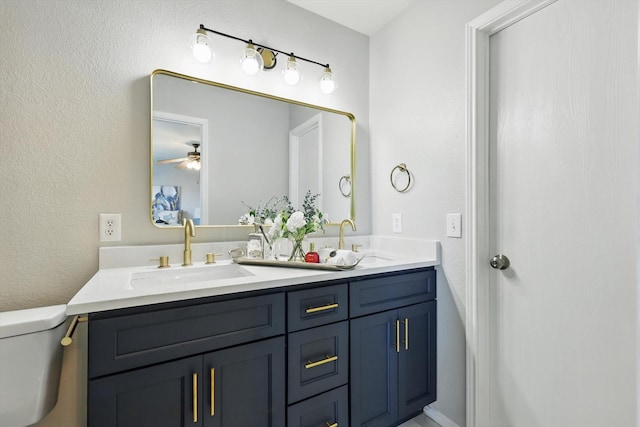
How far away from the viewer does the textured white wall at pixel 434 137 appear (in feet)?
5.13

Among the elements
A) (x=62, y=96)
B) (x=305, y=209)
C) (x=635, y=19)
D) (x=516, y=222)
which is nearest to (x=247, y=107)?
(x=305, y=209)

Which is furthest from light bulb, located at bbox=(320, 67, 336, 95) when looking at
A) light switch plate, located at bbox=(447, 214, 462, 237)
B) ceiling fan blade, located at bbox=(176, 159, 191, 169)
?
light switch plate, located at bbox=(447, 214, 462, 237)

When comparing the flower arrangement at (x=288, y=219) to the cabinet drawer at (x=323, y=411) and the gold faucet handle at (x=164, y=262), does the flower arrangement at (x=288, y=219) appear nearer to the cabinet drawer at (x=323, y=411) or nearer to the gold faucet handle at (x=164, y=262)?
the gold faucet handle at (x=164, y=262)

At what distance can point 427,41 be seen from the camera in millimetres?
1738

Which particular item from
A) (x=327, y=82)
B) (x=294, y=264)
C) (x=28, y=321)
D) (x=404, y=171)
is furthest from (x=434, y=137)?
(x=28, y=321)

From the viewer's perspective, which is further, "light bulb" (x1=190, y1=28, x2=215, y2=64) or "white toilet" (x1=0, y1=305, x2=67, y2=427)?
"light bulb" (x1=190, y1=28, x2=215, y2=64)

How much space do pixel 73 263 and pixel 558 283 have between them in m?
2.03

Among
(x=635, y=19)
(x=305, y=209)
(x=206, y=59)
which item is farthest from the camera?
(x=305, y=209)

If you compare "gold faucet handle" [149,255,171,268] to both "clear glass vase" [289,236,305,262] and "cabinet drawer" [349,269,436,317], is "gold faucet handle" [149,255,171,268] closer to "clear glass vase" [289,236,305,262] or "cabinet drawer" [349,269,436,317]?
"clear glass vase" [289,236,305,262]

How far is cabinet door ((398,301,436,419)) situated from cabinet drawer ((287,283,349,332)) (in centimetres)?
38

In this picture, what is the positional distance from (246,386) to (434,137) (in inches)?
59.1

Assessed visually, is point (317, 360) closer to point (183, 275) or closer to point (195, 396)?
point (195, 396)

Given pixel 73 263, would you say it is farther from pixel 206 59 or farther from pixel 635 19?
pixel 635 19

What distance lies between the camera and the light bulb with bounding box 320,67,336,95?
74.2 inches
